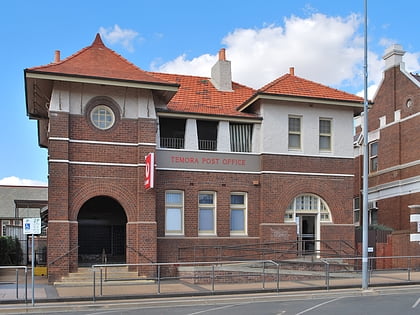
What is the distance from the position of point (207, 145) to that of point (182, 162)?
4.85 feet

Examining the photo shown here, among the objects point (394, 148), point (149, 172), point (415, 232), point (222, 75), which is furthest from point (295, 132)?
point (394, 148)

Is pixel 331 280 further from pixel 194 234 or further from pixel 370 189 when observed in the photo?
pixel 370 189

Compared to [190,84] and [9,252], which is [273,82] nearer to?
[190,84]

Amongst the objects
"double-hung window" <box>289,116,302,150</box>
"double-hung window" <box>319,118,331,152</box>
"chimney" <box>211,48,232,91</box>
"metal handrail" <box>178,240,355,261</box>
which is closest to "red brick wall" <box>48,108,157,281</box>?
"metal handrail" <box>178,240,355,261</box>

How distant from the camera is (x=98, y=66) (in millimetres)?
22328

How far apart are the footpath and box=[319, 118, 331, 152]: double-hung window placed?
584cm

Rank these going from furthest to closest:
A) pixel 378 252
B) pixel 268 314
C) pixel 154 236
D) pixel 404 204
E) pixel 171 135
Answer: pixel 404 204 → pixel 378 252 → pixel 171 135 → pixel 154 236 → pixel 268 314

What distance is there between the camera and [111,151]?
2225cm

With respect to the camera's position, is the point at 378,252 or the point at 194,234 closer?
the point at 194,234

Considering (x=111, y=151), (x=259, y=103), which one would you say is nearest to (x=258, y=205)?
(x=259, y=103)

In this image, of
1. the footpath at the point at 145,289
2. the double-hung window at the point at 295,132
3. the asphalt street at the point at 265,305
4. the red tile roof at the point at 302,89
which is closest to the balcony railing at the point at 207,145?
the red tile roof at the point at 302,89

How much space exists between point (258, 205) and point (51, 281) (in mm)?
9054

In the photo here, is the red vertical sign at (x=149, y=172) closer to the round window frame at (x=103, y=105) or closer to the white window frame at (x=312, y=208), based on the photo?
the round window frame at (x=103, y=105)

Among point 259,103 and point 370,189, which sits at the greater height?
point 259,103
